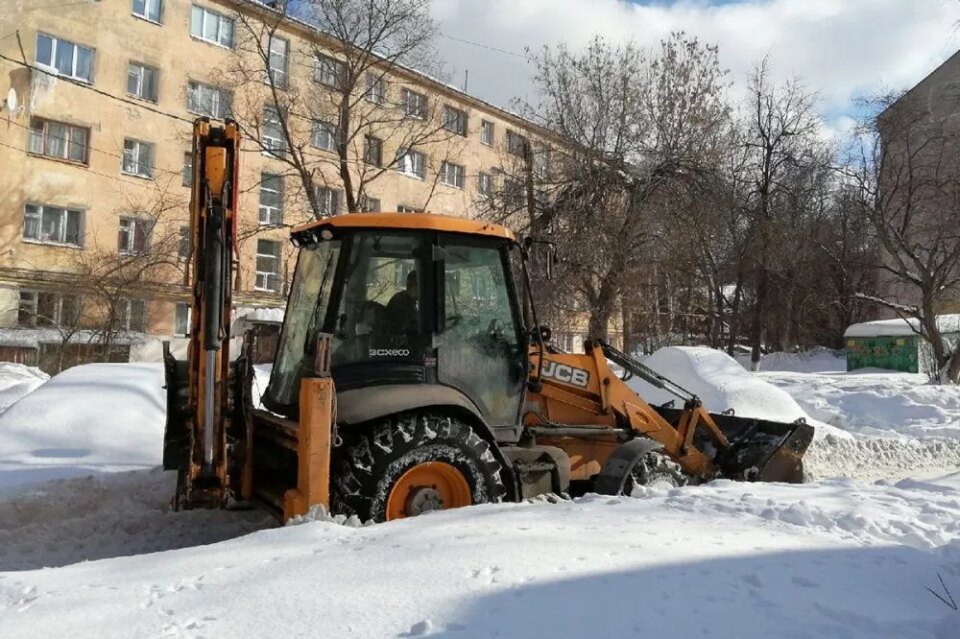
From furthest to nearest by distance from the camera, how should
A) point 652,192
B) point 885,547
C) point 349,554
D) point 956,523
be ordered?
point 652,192 → point 956,523 → point 885,547 → point 349,554

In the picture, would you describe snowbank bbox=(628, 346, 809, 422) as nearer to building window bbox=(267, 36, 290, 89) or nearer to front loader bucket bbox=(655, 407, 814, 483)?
Result: front loader bucket bbox=(655, 407, 814, 483)

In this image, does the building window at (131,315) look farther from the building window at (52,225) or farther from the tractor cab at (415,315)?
the tractor cab at (415,315)

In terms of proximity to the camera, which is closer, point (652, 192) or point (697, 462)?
point (697, 462)

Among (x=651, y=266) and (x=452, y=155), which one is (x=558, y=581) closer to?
(x=651, y=266)

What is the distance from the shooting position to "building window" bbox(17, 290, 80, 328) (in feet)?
68.9

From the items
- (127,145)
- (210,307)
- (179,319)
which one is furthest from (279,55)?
(210,307)

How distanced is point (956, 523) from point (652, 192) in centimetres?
1273

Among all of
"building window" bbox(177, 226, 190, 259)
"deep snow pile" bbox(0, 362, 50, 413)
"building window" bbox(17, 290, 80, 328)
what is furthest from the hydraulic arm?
"building window" bbox(17, 290, 80, 328)

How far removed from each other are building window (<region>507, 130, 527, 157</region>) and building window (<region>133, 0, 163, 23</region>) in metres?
13.3

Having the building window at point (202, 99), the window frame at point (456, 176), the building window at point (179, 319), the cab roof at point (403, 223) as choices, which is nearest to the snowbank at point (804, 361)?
the window frame at point (456, 176)

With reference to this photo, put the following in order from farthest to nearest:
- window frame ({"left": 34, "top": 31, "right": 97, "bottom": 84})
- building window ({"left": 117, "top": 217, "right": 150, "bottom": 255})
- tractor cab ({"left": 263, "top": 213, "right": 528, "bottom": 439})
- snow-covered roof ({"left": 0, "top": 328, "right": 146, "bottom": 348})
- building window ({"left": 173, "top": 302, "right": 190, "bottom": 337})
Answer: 1. building window ({"left": 173, "top": 302, "right": 190, "bottom": 337})
2. building window ({"left": 117, "top": 217, "right": 150, "bottom": 255})
3. window frame ({"left": 34, "top": 31, "right": 97, "bottom": 84})
4. snow-covered roof ({"left": 0, "top": 328, "right": 146, "bottom": 348})
5. tractor cab ({"left": 263, "top": 213, "right": 528, "bottom": 439})

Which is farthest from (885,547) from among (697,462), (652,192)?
(652,192)

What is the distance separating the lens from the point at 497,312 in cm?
548

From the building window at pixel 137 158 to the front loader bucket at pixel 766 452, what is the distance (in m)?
22.2
